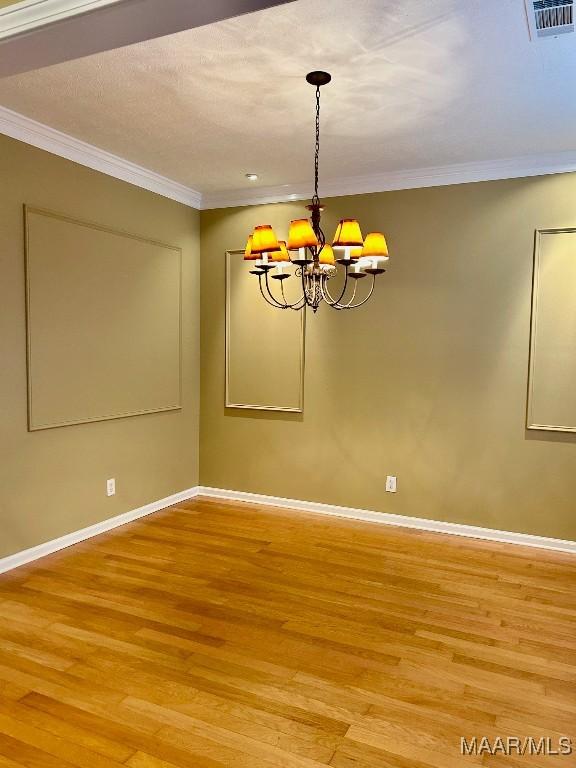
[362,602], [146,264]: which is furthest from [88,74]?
[362,602]

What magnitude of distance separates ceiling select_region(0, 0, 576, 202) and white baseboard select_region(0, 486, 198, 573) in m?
2.70

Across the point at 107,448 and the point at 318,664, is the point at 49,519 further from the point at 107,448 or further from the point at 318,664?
the point at 318,664

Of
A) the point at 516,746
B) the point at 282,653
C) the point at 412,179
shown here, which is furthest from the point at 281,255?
the point at 516,746

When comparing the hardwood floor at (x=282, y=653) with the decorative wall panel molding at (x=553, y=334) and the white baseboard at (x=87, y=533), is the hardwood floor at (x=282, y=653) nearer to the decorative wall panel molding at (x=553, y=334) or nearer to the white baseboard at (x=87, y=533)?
the white baseboard at (x=87, y=533)

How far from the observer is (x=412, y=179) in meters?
4.26

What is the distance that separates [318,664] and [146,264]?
3.23 metres

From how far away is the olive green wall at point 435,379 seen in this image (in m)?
4.01

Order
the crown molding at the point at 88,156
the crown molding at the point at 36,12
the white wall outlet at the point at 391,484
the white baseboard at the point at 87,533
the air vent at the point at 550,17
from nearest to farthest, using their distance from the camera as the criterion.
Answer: the crown molding at the point at 36,12, the air vent at the point at 550,17, the crown molding at the point at 88,156, the white baseboard at the point at 87,533, the white wall outlet at the point at 391,484

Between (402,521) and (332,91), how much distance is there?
3.10 m

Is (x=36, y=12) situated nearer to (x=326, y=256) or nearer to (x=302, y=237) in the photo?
(x=302, y=237)

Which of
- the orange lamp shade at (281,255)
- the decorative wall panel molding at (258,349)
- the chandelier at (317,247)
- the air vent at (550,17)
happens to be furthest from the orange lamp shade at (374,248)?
the decorative wall panel molding at (258,349)

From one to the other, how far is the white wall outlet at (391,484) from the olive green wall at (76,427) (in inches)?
71.6

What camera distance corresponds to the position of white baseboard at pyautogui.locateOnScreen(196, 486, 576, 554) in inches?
159

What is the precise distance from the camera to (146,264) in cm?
449
